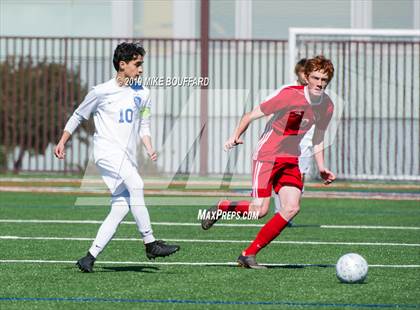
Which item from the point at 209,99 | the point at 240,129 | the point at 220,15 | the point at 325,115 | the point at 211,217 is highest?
the point at 220,15

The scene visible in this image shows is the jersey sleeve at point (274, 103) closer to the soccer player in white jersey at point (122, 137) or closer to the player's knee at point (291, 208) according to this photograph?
the player's knee at point (291, 208)

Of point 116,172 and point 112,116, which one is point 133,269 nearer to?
point 116,172

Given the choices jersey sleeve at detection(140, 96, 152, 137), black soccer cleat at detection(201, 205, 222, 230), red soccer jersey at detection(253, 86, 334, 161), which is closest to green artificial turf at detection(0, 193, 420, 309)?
black soccer cleat at detection(201, 205, 222, 230)

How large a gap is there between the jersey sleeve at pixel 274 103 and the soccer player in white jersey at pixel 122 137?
100cm

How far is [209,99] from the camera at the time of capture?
24859 millimetres

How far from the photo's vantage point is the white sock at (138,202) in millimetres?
10781

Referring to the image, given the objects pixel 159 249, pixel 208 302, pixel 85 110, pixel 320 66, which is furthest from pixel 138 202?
pixel 208 302

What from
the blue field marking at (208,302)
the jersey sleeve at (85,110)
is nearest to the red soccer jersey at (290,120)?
the jersey sleeve at (85,110)

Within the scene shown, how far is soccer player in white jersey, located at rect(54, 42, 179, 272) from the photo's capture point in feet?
35.5

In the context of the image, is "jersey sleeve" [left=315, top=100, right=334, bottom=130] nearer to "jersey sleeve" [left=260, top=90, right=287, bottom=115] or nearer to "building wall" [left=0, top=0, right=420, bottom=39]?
"jersey sleeve" [left=260, top=90, right=287, bottom=115]

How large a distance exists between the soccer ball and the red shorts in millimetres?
1438

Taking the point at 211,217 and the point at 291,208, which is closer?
the point at 291,208

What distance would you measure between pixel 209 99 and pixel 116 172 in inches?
555

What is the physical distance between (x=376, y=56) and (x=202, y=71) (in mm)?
3306
